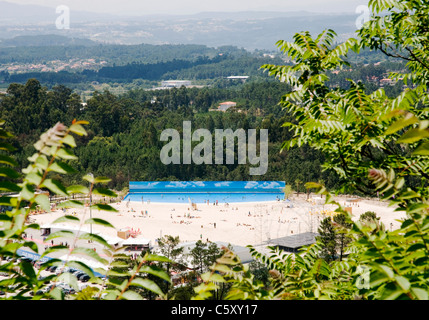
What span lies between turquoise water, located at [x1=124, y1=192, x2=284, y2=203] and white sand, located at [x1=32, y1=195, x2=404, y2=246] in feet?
6.58

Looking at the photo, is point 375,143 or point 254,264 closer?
point 375,143

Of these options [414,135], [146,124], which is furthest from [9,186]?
[146,124]

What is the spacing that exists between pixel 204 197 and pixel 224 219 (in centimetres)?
814

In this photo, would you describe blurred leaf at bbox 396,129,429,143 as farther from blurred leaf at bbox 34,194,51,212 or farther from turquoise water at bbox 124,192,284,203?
turquoise water at bbox 124,192,284,203

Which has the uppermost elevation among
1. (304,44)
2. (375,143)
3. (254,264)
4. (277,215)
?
(304,44)

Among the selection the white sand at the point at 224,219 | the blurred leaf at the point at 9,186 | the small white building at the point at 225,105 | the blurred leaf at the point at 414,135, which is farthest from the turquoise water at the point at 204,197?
the blurred leaf at the point at 414,135

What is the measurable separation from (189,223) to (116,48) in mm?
144353

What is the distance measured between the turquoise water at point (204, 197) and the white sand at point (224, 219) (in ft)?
6.58

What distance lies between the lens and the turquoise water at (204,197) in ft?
119

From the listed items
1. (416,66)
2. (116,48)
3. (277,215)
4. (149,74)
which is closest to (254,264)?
(416,66)
